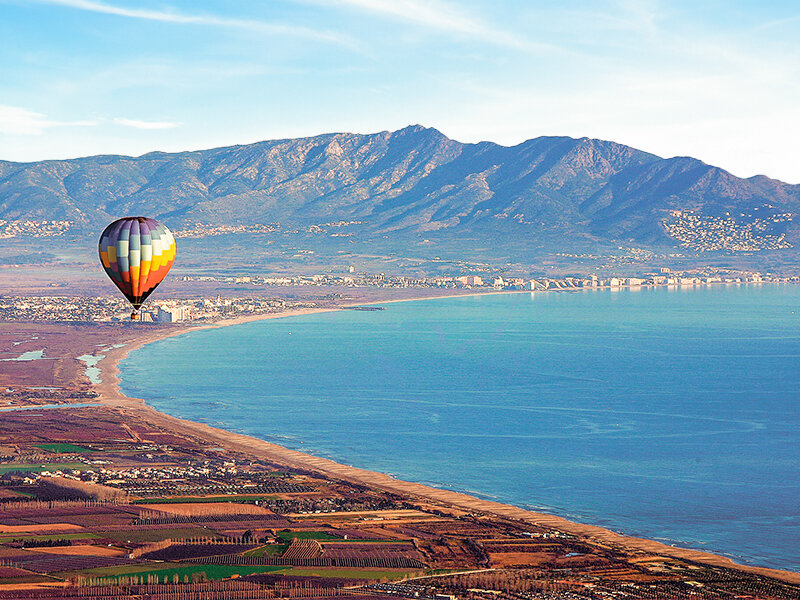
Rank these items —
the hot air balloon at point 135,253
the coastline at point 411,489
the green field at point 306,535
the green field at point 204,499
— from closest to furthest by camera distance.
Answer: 1. the coastline at point 411,489
2. the green field at point 306,535
3. the green field at point 204,499
4. the hot air balloon at point 135,253

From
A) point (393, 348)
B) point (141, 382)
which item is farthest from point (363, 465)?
point (393, 348)

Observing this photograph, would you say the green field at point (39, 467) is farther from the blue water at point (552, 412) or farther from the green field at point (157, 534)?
the blue water at point (552, 412)

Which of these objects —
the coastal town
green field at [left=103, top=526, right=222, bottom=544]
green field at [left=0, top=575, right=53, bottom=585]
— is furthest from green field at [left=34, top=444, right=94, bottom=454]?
green field at [left=0, top=575, right=53, bottom=585]

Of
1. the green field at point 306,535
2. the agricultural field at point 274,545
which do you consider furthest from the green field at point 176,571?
the green field at point 306,535

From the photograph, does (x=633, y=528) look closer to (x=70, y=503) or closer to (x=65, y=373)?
(x=70, y=503)

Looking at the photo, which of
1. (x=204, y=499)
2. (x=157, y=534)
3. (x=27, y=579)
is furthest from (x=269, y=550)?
(x=27, y=579)

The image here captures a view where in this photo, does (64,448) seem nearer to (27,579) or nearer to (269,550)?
(269,550)
